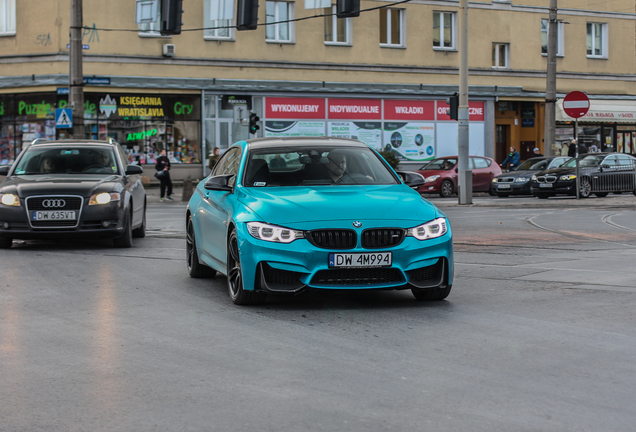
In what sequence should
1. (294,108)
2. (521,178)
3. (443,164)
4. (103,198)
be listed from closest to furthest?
(103,198) → (521,178) → (443,164) → (294,108)

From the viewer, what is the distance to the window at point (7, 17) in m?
35.4

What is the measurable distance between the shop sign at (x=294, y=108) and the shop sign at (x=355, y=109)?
53 cm

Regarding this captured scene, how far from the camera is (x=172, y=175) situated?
3688 cm

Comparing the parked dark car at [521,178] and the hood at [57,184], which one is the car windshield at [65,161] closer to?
the hood at [57,184]

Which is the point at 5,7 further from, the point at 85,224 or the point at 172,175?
the point at 85,224

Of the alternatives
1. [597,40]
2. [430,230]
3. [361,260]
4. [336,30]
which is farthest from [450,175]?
[361,260]

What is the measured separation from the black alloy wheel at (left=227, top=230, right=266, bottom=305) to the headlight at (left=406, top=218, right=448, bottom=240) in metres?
1.38

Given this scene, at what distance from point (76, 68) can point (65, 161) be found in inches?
450

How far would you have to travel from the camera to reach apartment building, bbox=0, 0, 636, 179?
35.2 meters

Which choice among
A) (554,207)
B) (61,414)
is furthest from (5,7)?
(61,414)

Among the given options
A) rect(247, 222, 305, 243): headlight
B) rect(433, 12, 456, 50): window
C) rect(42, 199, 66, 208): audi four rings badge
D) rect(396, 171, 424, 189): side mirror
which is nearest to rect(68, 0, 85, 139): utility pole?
rect(42, 199, 66, 208): audi four rings badge

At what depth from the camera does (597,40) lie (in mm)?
47719

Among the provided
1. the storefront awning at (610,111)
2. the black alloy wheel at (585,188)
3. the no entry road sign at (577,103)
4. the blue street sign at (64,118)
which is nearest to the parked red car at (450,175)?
the black alloy wheel at (585,188)

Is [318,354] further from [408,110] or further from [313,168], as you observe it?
[408,110]
